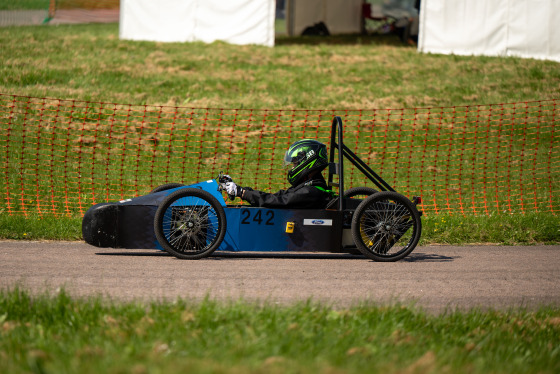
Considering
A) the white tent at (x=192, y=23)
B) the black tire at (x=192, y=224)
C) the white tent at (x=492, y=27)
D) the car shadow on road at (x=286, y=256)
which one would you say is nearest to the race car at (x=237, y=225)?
the black tire at (x=192, y=224)

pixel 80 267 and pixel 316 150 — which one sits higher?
pixel 316 150

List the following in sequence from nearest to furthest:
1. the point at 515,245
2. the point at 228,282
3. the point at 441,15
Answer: the point at 228,282
the point at 515,245
the point at 441,15

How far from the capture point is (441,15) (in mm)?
20875

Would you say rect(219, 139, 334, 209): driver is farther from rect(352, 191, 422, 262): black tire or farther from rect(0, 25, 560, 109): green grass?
rect(0, 25, 560, 109): green grass

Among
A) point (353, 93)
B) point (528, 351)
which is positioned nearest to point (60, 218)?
point (528, 351)

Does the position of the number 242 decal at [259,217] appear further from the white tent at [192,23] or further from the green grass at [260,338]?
the white tent at [192,23]

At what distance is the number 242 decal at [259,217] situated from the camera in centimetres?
777

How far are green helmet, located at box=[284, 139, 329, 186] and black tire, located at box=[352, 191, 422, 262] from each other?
29.7 inches

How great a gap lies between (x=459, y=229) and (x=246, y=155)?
5.13 meters

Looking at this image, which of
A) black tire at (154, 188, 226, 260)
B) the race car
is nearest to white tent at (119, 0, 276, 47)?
the race car

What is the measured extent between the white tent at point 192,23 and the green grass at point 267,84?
0.59m

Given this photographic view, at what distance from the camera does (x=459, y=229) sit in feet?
32.0

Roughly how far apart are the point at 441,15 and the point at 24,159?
12.8 meters

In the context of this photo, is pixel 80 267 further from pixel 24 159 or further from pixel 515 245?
pixel 24 159
